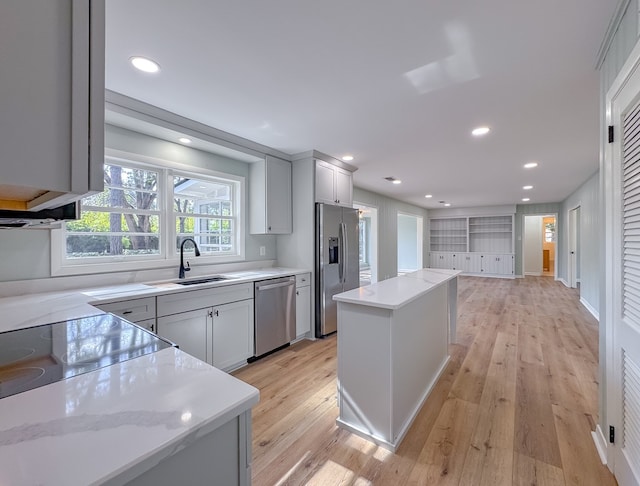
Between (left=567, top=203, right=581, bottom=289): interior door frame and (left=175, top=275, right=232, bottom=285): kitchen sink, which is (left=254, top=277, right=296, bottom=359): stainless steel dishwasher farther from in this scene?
(left=567, top=203, right=581, bottom=289): interior door frame

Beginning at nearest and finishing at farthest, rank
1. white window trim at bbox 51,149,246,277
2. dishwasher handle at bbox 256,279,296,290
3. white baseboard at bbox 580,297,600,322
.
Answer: white window trim at bbox 51,149,246,277, dishwasher handle at bbox 256,279,296,290, white baseboard at bbox 580,297,600,322

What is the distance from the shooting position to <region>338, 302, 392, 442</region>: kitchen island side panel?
1834 millimetres

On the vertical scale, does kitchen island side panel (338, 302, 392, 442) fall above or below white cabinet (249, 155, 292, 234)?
below

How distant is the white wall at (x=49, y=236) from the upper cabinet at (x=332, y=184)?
37.3 inches

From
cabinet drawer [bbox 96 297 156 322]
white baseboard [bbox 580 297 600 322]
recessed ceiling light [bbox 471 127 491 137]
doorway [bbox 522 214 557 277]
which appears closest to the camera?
cabinet drawer [bbox 96 297 156 322]

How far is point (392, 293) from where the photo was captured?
6.76 feet

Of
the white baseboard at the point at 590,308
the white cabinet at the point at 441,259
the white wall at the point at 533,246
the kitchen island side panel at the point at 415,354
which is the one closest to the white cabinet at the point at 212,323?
the kitchen island side panel at the point at 415,354

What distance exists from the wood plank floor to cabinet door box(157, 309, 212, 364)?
49cm

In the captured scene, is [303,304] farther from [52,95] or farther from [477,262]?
[477,262]

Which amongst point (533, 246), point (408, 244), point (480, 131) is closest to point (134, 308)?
point (480, 131)

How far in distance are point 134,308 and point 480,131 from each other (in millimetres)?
3649

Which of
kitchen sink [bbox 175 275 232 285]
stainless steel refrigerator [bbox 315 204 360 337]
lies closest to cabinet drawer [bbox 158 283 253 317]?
kitchen sink [bbox 175 275 232 285]

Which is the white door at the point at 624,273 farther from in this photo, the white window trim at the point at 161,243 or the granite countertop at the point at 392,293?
the white window trim at the point at 161,243

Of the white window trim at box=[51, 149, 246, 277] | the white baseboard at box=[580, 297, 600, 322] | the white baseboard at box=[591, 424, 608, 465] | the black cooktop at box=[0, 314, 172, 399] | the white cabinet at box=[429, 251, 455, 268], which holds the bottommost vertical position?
the white baseboard at box=[591, 424, 608, 465]
